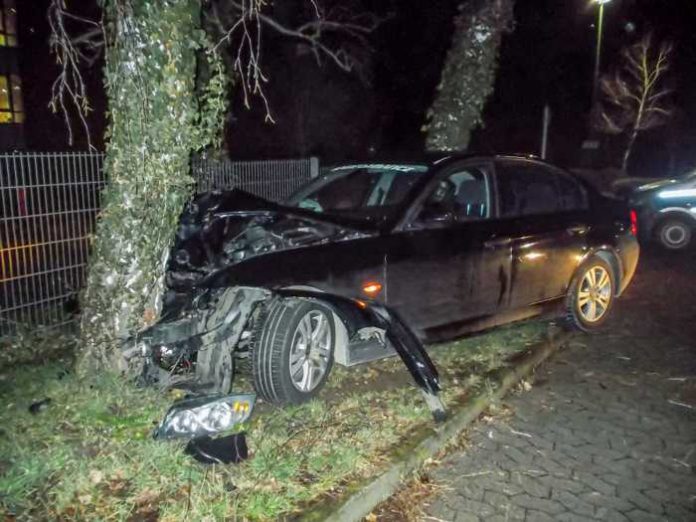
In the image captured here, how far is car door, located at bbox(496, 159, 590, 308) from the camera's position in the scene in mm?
5441

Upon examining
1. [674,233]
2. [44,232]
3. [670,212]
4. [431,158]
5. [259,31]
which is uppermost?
[259,31]

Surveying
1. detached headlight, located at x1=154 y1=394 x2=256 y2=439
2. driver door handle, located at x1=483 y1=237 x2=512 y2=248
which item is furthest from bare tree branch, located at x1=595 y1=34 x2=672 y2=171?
detached headlight, located at x1=154 y1=394 x2=256 y2=439

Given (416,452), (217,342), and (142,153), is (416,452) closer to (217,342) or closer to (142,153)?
(217,342)

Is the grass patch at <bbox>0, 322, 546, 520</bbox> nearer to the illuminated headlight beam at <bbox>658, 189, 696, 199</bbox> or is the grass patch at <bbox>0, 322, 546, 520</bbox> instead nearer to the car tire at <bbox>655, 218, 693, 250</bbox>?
the car tire at <bbox>655, 218, 693, 250</bbox>

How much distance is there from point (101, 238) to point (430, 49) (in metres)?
25.6

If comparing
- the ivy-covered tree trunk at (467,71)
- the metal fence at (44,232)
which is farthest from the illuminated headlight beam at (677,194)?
the metal fence at (44,232)

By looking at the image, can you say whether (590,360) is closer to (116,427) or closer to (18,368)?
(116,427)

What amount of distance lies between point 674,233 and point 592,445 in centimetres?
905

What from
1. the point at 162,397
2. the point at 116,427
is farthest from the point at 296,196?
the point at 116,427

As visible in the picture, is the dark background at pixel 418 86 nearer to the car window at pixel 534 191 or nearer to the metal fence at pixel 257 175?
the metal fence at pixel 257 175

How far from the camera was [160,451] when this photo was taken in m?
3.46

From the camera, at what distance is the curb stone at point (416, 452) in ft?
10.3

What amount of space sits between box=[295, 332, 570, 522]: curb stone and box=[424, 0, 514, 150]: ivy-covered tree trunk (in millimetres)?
4229

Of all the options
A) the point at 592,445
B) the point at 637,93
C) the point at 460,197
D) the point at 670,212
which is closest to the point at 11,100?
the point at 670,212
